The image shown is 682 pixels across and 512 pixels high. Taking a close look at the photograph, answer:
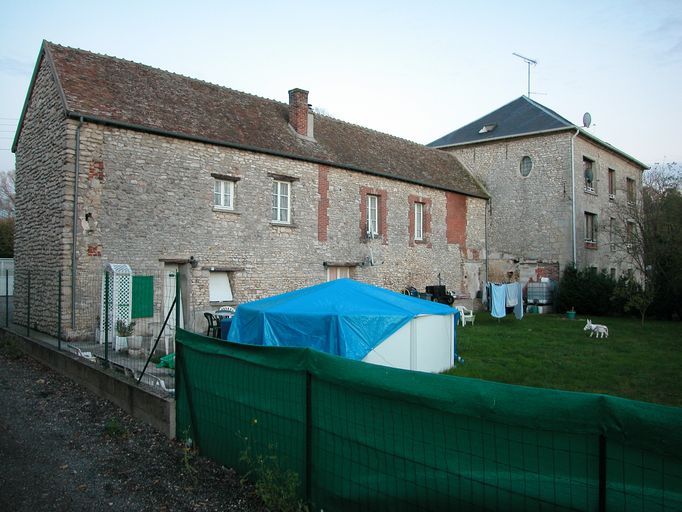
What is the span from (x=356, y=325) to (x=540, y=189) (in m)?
18.3

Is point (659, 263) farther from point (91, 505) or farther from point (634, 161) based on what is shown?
point (91, 505)

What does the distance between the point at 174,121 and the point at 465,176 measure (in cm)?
1546

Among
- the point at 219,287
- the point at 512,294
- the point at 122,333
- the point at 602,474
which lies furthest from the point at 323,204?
the point at 602,474

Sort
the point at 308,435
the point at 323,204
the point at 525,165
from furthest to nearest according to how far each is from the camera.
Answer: the point at 525,165 → the point at 323,204 → the point at 308,435

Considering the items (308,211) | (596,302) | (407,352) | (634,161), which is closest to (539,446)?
(407,352)

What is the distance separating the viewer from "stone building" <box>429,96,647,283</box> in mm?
23516

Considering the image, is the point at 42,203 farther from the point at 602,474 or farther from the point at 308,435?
the point at 602,474

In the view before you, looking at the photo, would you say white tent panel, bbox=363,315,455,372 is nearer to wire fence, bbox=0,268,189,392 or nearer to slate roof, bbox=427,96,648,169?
wire fence, bbox=0,268,189,392

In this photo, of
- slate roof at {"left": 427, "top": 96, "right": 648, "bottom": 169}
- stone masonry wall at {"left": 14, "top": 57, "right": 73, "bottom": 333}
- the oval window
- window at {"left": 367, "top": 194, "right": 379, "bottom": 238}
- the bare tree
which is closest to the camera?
stone masonry wall at {"left": 14, "top": 57, "right": 73, "bottom": 333}

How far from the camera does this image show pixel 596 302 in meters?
22.1

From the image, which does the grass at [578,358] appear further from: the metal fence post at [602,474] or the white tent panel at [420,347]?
the metal fence post at [602,474]

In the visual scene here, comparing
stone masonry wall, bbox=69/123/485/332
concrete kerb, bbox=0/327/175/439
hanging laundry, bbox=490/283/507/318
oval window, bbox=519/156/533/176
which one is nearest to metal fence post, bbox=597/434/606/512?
concrete kerb, bbox=0/327/175/439

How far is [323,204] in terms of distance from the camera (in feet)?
59.3

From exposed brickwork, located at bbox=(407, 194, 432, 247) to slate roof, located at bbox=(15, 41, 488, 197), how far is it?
0.71 m
